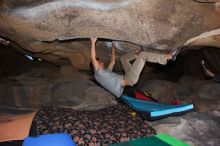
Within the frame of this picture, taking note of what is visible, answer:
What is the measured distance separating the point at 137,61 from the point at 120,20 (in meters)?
1.14

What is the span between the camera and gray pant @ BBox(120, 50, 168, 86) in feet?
13.9

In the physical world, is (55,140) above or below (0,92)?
above

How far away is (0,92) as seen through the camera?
229 inches

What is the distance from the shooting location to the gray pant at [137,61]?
424 centimetres

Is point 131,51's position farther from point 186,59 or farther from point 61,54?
point 186,59

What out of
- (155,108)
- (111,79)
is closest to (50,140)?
(155,108)

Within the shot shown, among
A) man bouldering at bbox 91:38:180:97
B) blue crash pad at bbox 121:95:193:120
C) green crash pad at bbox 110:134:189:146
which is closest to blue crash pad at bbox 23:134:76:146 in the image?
green crash pad at bbox 110:134:189:146

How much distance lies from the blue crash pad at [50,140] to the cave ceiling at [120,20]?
57.1 inches

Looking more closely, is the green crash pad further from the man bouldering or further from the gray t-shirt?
the gray t-shirt

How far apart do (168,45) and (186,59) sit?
4.21 meters

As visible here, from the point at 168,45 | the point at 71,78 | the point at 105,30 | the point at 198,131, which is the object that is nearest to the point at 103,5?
the point at 105,30

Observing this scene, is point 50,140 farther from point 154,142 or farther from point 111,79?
point 111,79

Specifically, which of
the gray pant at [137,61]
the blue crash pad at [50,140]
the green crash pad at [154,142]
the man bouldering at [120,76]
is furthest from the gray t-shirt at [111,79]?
the blue crash pad at [50,140]

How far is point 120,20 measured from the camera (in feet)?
11.5
